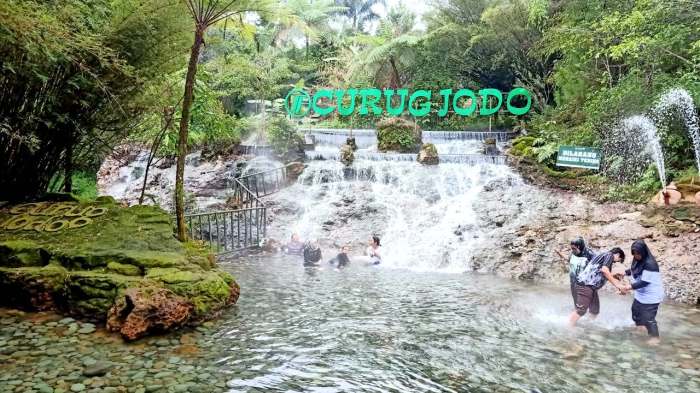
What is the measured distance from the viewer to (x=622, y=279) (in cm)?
564

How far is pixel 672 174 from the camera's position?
10.5m

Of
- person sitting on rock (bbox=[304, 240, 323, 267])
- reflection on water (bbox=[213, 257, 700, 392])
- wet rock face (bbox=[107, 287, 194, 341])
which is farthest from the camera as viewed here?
person sitting on rock (bbox=[304, 240, 323, 267])

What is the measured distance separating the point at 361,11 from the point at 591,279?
40.2m

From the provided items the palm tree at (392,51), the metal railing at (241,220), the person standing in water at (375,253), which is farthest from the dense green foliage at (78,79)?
the palm tree at (392,51)

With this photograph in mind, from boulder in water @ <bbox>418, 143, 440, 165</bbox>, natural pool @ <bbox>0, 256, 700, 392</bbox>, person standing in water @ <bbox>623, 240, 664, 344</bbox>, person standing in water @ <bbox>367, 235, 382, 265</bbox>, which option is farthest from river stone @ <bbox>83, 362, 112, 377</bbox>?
boulder in water @ <bbox>418, 143, 440, 165</bbox>

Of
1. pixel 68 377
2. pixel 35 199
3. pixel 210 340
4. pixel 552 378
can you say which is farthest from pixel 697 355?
pixel 35 199

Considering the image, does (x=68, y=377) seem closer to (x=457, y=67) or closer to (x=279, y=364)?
(x=279, y=364)

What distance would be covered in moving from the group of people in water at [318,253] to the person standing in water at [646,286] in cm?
559

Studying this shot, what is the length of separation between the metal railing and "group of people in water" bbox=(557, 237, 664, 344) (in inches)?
262

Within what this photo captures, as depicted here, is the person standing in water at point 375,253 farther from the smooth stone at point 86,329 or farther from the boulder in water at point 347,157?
the smooth stone at point 86,329

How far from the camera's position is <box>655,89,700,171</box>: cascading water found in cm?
1021

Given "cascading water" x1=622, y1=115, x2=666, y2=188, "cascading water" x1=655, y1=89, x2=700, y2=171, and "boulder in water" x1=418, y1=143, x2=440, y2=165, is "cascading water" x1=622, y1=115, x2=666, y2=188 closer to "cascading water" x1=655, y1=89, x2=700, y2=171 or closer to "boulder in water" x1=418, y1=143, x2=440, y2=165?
"cascading water" x1=655, y1=89, x2=700, y2=171

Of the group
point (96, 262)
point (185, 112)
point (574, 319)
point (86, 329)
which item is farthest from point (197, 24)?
point (574, 319)

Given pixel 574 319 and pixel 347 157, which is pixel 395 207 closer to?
pixel 347 157
